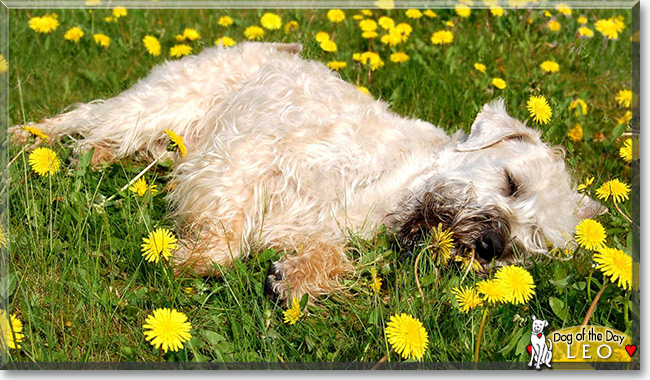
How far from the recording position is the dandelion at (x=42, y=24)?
21.0ft

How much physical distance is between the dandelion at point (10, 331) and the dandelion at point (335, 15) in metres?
4.73

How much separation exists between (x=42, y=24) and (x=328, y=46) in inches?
110

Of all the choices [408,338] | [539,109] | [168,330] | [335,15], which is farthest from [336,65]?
[168,330]

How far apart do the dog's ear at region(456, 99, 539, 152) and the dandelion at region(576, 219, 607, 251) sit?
0.96m

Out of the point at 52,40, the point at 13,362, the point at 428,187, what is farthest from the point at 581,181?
the point at 52,40

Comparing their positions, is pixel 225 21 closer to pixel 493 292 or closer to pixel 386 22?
pixel 386 22

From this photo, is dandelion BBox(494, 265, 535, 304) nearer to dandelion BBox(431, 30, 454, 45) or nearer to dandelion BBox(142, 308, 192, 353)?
dandelion BBox(142, 308, 192, 353)

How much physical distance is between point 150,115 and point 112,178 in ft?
2.50

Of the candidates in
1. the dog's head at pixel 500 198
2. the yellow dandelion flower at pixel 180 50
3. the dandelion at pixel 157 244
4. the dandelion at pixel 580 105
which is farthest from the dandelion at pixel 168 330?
the dandelion at pixel 580 105

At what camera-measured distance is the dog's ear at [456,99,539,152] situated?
4273mm

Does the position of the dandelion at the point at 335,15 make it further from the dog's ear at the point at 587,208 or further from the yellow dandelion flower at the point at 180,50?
the dog's ear at the point at 587,208

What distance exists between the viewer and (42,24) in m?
6.43

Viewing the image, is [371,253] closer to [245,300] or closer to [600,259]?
[245,300]

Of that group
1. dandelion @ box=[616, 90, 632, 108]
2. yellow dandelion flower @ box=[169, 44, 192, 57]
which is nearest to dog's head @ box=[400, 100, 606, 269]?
dandelion @ box=[616, 90, 632, 108]
